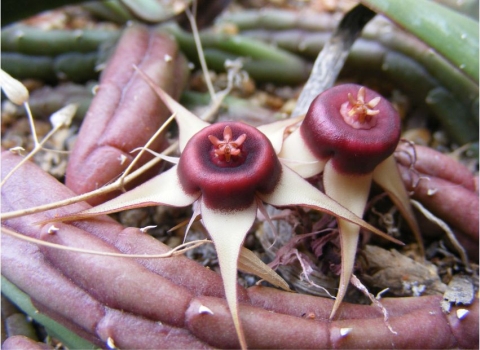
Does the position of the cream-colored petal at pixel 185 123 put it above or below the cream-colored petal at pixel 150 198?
above

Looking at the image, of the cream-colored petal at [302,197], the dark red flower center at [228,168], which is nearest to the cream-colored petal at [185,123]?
the dark red flower center at [228,168]

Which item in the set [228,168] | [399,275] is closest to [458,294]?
[399,275]

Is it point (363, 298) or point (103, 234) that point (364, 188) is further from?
point (103, 234)

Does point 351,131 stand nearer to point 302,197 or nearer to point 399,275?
point 302,197

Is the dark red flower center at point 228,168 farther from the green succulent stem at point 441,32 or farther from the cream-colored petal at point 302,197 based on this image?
the green succulent stem at point 441,32

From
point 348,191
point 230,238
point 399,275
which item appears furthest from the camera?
point 399,275

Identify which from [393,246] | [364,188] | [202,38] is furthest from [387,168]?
[202,38]

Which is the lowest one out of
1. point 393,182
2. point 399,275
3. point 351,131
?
point 399,275

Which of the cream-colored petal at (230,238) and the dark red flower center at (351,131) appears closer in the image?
the cream-colored petal at (230,238)
